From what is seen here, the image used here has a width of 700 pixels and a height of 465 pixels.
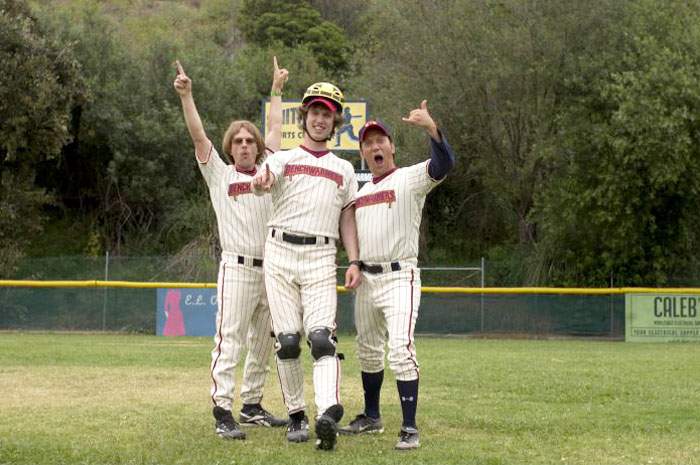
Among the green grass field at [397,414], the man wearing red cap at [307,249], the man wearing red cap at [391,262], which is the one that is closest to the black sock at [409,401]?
the man wearing red cap at [391,262]

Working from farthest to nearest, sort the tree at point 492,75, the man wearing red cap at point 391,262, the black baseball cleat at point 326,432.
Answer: the tree at point 492,75 → the man wearing red cap at point 391,262 → the black baseball cleat at point 326,432

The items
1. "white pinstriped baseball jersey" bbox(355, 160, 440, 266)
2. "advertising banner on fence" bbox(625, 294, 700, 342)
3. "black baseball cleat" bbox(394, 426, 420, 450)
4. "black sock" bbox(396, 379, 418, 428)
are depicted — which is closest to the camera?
"black baseball cleat" bbox(394, 426, 420, 450)

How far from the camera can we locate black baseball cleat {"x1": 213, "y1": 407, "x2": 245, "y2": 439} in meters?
6.74

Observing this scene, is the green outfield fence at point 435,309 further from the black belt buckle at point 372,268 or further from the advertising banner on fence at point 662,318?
the black belt buckle at point 372,268

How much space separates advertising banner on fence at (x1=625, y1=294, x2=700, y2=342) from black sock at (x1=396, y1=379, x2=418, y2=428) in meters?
16.5

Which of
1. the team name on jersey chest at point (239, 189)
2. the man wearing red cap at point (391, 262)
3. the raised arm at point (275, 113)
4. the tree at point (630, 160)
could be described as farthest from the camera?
the tree at point (630, 160)

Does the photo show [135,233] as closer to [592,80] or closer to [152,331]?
[152,331]

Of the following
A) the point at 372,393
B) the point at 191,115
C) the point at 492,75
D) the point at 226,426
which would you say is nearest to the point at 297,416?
the point at 226,426

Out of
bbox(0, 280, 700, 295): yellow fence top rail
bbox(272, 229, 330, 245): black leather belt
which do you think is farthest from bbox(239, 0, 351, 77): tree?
bbox(272, 229, 330, 245): black leather belt

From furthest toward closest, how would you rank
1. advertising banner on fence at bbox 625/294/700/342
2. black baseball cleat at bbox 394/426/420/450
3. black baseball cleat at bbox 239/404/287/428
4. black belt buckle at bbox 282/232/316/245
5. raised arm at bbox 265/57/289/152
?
advertising banner on fence at bbox 625/294/700/342 < raised arm at bbox 265/57/289/152 < black baseball cleat at bbox 239/404/287/428 < black belt buckle at bbox 282/232/316/245 < black baseball cleat at bbox 394/426/420/450

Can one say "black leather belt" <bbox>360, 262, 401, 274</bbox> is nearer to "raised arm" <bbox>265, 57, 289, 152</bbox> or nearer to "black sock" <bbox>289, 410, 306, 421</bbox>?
"black sock" <bbox>289, 410, 306, 421</bbox>

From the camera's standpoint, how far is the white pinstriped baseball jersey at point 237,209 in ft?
23.8

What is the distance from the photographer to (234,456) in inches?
237

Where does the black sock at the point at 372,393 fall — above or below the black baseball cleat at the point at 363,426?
above
